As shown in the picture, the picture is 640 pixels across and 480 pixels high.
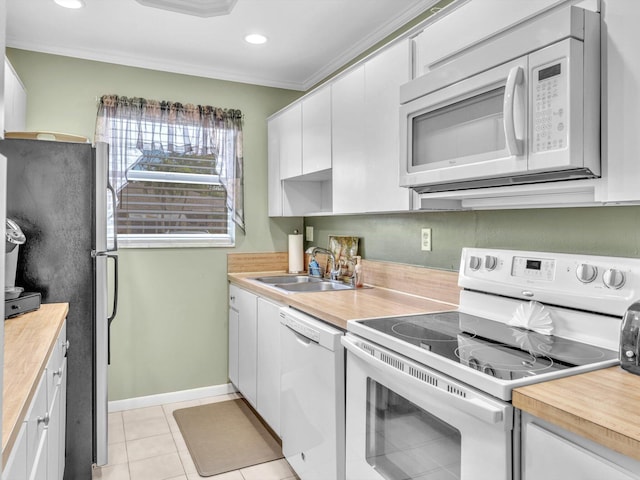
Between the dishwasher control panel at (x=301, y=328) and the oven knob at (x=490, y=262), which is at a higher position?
the oven knob at (x=490, y=262)

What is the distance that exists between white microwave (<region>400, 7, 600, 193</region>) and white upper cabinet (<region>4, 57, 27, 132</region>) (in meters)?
2.03

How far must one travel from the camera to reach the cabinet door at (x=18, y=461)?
87 cm

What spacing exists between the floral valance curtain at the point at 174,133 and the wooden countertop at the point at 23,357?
141cm

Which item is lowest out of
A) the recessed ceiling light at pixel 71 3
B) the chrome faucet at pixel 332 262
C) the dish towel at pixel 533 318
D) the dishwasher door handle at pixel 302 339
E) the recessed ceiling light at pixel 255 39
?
the dishwasher door handle at pixel 302 339

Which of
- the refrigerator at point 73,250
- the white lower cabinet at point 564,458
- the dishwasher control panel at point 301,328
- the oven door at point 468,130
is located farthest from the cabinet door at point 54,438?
the oven door at point 468,130

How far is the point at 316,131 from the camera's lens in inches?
111

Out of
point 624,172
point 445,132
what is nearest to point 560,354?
point 624,172

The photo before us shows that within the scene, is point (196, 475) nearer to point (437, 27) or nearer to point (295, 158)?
point (295, 158)

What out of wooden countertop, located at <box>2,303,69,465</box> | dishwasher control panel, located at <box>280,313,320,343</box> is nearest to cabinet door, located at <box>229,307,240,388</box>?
dishwasher control panel, located at <box>280,313,320,343</box>

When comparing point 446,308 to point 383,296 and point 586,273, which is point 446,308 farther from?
point 586,273

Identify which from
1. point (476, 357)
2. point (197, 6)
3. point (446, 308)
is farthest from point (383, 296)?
point (197, 6)

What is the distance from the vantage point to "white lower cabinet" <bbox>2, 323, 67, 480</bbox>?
1010 millimetres

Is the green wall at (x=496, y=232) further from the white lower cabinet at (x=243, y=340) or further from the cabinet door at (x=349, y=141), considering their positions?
the white lower cabinet at (x=243, y=340)

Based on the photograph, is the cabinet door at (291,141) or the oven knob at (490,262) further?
the cabinet door at (291,141)
